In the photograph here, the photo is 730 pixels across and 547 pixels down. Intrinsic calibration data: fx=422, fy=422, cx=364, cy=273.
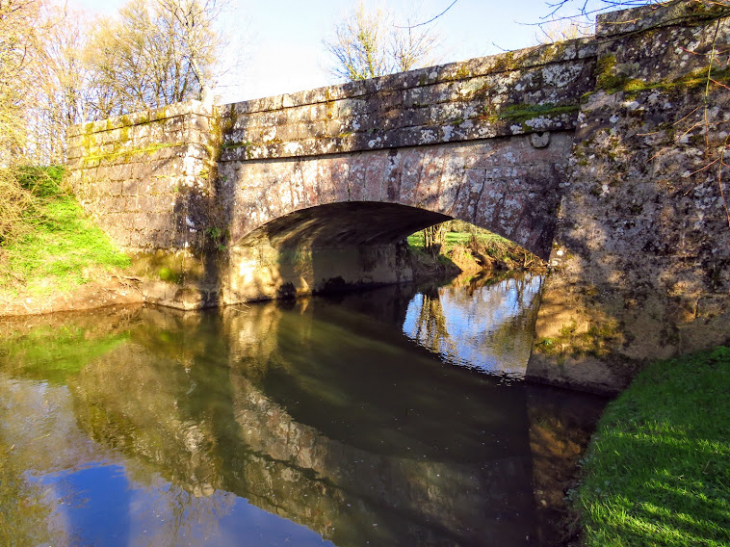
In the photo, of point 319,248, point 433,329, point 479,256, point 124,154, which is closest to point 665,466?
point 433,329

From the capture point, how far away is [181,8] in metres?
12.8

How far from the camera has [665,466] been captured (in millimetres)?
2061

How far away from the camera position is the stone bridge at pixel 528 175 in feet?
11.1

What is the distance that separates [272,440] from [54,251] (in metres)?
5.73

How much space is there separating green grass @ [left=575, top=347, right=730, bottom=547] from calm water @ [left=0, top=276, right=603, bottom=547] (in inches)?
11.2

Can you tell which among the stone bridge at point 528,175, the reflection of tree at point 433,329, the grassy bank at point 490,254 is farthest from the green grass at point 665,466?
the grassy bank at point 490,254

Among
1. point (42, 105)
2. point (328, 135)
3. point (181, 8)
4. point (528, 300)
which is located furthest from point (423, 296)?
point (181, 8)

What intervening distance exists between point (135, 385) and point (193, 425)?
3.51 ft

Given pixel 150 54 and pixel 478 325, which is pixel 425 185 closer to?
pixel 478 325

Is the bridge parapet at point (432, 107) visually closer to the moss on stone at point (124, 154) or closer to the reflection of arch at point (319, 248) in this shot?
the reflection of arch at point (319, 248)

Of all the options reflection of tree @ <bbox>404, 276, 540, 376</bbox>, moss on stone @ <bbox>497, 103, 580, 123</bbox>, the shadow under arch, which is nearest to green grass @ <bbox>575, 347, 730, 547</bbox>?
reflection of tree @ <bbox>404, 276, 540, 376</bbox>

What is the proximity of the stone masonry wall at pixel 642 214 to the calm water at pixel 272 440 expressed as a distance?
567 millimetres

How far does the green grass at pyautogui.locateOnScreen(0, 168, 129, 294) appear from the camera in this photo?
605cm

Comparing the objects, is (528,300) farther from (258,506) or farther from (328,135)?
(258,506)
